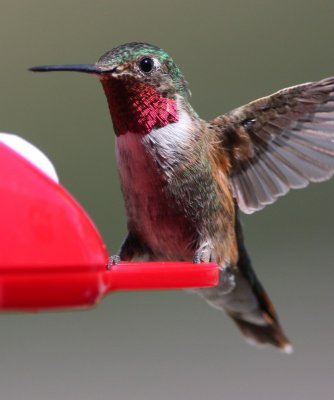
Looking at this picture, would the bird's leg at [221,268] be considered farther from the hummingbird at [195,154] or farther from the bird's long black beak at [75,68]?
the bird's long black beak at [75,68]

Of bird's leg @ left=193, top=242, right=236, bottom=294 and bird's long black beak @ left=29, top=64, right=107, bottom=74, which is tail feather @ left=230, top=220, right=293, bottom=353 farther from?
bird's long black beak @ left=29, top=64, right=107, bottom=74

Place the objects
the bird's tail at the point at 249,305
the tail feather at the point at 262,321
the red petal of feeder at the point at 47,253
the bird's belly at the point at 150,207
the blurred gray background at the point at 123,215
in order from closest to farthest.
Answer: the red petal of feeder at the point at 47,253 < the bird's belly at the point at 150,207 < the bird's tail at the point at 249,305 < the tail feather at the point at 262,321 < the blurred gray background at the point at 123,215

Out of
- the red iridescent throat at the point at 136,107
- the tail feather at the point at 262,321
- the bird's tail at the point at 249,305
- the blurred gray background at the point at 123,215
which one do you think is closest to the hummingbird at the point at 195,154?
the red iridescent throat at the point at 136,107

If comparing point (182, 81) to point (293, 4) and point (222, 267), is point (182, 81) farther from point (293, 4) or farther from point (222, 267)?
point (293, 4)

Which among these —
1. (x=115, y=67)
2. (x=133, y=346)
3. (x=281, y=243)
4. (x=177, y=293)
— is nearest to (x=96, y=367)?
(x=133, y=346)


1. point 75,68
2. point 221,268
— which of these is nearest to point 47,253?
point 75,68

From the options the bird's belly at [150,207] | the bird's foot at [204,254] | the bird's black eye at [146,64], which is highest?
the bird's black eye at [146,64]
